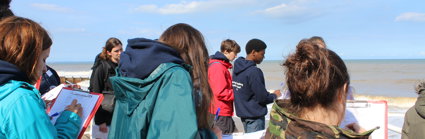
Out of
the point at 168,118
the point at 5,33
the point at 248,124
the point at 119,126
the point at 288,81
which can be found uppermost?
the point at 5,33

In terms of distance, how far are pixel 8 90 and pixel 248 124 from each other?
3.82 metres

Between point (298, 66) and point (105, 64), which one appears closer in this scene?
point (298, 66)

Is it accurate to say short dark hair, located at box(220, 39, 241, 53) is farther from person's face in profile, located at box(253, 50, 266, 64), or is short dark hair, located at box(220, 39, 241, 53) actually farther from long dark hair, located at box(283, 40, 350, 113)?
long dark hair, located at box(283, 40, 350, 113)

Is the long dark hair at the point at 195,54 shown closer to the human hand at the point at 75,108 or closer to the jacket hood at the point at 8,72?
the human hand at the point at 75,108

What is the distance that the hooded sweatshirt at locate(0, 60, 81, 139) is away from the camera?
159cm

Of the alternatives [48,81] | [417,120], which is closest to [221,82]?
[48,81]

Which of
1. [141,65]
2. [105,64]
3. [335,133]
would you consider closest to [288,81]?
[335,133]

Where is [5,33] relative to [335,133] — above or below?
above

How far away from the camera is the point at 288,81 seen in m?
1.88

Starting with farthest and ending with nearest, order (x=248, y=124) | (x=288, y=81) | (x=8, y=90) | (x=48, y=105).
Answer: (x=248, y=124) → (x=48, y=105) → (x=288, y=81) → (x=8, y=90)

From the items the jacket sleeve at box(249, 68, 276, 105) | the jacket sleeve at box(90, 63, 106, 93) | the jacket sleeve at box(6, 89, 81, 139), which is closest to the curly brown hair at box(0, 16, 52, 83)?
the jacket sleeve at box(6, 89, 81, 139)

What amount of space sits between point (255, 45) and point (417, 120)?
2.19 meters

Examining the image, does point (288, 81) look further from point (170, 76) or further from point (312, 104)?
point (170, 76)

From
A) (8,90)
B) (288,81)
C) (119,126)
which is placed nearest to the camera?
(8,90)
